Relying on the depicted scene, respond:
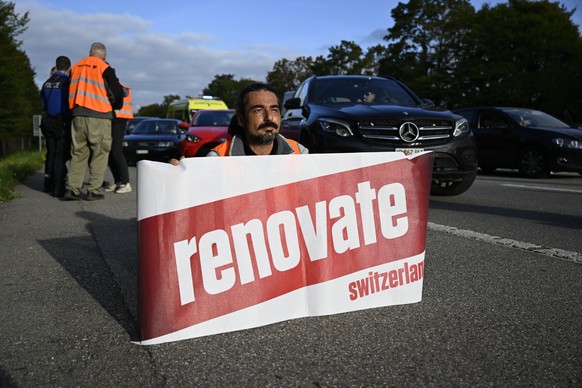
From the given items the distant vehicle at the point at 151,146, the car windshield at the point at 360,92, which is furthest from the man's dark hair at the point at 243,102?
the distant vehicle at the point at 151,146

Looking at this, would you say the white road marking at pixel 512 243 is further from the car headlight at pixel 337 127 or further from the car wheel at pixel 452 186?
the car wheel at pixel 452 186

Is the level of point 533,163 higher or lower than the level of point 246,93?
lower

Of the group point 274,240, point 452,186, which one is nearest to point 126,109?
point 452,186

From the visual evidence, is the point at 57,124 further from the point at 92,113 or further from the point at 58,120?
the point at 92,113

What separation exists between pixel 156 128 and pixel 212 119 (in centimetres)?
572

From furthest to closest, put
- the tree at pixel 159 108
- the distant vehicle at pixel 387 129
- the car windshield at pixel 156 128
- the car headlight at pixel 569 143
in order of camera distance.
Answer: the tree at pixel 159 108 < the car windshield at pixel 156 128 < the car headlight at pixel 569 143 < the distant vehicle at pixel 387 129

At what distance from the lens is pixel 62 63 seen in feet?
29.8

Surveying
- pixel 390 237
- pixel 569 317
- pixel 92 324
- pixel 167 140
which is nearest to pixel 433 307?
pixel 390 237

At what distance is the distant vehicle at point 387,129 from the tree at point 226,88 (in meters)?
131

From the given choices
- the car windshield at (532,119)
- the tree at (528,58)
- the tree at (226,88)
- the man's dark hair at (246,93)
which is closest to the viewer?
the man's dark hair at (246,93)

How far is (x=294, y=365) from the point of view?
236 centimetres

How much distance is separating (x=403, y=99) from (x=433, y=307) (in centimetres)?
551

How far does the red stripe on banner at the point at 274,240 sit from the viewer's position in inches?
105

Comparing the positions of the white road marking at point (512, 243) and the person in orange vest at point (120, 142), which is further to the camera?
the person in orange vest at point (120, 142)
